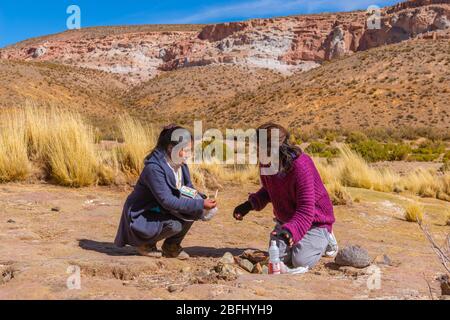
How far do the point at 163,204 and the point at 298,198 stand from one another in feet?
3.71

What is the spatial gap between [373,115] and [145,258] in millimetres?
32932

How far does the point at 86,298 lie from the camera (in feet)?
10.6

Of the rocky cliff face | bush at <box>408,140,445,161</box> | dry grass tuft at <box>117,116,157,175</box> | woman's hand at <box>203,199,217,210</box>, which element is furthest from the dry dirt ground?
the rocky cliff face

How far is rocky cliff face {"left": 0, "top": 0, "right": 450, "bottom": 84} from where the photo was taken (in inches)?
2640

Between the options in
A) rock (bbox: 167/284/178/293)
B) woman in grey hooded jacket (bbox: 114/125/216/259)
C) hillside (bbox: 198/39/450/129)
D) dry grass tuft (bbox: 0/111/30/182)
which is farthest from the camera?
hillside (bbox: 198/39/450/129)

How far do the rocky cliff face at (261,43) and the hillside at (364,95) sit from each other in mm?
17774

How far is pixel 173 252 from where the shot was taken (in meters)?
4.82

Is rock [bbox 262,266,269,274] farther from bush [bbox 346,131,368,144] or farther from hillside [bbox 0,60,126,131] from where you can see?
hillside [bbox 0,60,126,131]

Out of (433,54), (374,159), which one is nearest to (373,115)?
(433,54)

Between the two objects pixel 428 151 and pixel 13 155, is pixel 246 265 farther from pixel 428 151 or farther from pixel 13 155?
pixel 428 151

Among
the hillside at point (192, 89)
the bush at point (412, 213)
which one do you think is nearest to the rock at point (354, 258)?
the bush at point (412, 213)

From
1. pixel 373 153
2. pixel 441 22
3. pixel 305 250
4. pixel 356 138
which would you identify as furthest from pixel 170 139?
pixel 441 22

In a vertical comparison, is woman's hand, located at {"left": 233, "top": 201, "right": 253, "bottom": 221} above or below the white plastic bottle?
above
